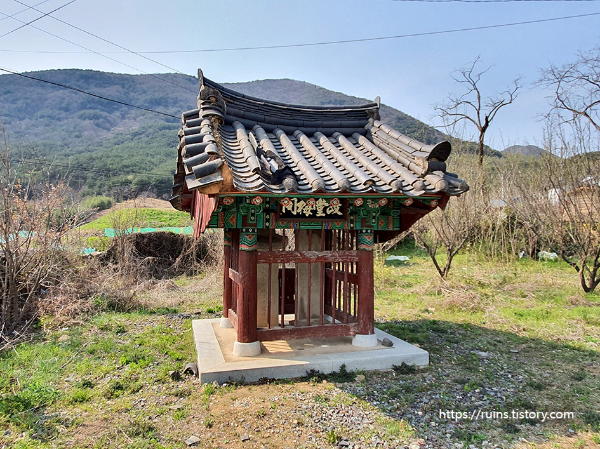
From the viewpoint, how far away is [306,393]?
185 inches

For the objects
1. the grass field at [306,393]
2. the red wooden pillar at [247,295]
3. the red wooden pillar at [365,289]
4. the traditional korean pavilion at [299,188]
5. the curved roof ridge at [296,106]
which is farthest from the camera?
the curved roof ridge at [296,106]

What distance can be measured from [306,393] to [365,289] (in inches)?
71.6

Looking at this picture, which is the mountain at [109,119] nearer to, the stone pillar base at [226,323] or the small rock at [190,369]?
the stone pillar base at [226,323]

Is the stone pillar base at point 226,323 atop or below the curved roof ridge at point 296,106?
below

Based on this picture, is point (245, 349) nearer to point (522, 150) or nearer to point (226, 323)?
point (226, 323)

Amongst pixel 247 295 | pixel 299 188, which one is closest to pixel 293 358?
pixel 247 295

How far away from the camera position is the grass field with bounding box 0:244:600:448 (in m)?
3.82

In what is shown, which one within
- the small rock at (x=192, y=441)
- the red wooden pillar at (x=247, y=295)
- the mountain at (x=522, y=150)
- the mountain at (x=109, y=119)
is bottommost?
the small rock at (x=192, y=441)

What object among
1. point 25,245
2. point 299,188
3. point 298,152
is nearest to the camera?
point 299,188

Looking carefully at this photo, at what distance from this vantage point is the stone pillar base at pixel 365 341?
588 centimetres

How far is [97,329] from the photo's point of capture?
24.5ft

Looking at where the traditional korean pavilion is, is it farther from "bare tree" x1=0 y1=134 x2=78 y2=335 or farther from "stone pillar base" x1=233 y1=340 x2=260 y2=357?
"bare tree" x1=0 y1=134 x2=78 y2=335

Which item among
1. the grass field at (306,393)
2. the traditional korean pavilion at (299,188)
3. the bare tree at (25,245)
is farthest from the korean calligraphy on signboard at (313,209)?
the bare tree at (25,245)

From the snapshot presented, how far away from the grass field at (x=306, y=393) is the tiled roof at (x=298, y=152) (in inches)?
99.5
